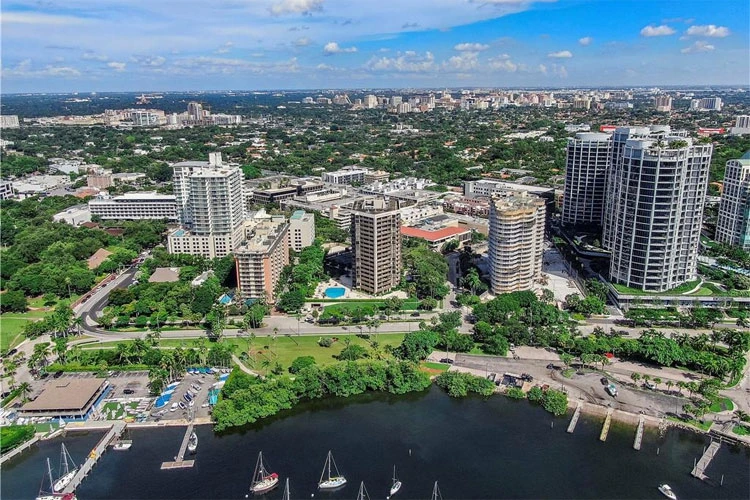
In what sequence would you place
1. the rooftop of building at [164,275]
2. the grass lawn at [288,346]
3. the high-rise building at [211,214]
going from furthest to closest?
the high-rise building at [211,214], the rooftop of building at [164,275], the grass lawn at [288,346]

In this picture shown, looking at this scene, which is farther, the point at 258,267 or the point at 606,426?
the point at 258,267

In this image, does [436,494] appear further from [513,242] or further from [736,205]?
[736,205]

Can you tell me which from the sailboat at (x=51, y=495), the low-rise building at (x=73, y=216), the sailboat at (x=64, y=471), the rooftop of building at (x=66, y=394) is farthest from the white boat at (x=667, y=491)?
the low-rise building at (x=73, y=216)

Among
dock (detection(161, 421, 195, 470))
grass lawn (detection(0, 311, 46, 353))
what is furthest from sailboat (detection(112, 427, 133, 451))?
grass lawn (detection(0, 311, 46, 353))

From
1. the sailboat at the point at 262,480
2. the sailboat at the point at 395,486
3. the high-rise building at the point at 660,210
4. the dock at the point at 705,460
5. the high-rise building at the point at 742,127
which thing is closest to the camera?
the sailboat at the point at 395,486

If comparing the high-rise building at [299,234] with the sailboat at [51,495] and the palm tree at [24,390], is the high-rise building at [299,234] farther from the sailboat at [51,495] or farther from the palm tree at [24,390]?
the sailboat at [51,495]

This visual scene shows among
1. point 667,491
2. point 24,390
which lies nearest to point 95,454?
point 24,390

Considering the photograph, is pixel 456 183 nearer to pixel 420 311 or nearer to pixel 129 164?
pixel 420 311
